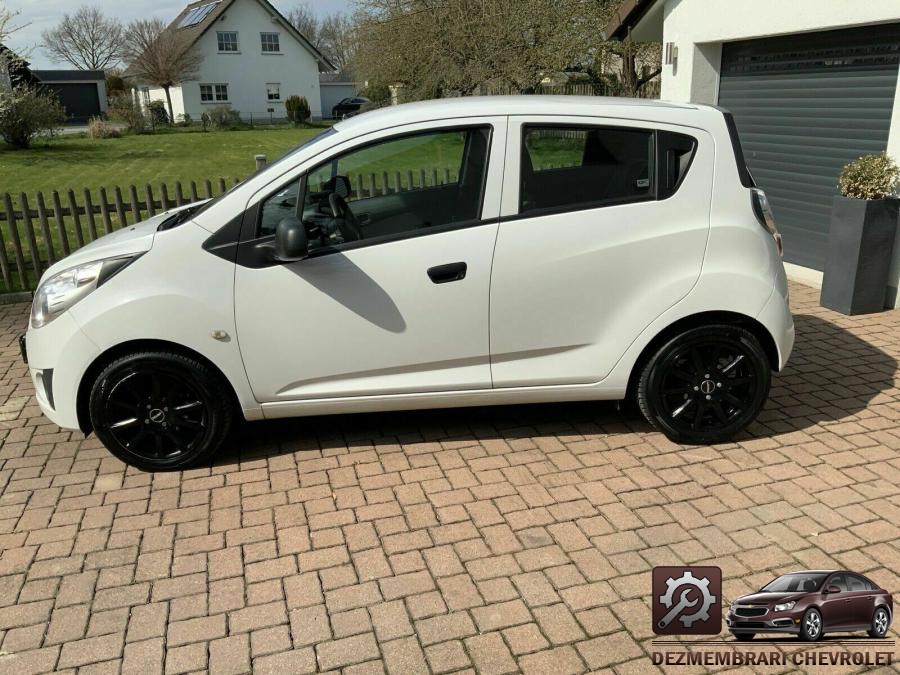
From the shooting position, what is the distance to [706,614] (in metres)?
3.07

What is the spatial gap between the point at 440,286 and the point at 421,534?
1.26 m

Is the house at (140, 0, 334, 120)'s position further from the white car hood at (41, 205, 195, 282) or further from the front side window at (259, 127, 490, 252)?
the front side window at (259, 127, 490, 252)

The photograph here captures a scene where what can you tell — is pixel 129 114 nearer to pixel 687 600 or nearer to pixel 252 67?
pixel 252 67

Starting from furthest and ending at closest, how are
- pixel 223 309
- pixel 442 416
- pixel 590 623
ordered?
pixel 442 416
pixel 223 309
pixel 590 623

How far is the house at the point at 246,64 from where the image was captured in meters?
50.2

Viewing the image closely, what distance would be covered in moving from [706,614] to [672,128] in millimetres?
2481

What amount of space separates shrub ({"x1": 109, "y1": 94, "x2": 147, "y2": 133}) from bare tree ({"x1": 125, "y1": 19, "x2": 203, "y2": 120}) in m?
5.87

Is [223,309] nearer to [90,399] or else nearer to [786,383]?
[90,399]

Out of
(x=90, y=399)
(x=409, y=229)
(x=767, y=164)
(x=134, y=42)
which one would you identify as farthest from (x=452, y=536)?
(x=134, y=42)

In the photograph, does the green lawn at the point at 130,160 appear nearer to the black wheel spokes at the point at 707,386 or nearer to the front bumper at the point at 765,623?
the black wheel spokes at the point at 707,386

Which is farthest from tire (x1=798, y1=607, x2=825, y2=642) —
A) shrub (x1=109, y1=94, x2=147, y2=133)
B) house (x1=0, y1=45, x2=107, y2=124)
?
house (x1=0, y1=45, x2=107, y2=124)

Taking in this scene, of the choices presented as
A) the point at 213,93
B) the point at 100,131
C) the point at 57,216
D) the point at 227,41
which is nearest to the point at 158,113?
the point at 213,93

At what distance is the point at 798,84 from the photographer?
834 centimetres

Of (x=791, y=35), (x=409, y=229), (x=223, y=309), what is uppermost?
(x=791, y=35)
